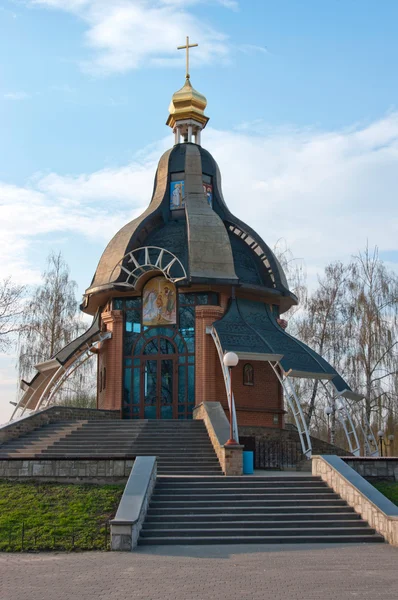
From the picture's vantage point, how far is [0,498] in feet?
41.2

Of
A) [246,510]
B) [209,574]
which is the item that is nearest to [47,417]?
[246,510]

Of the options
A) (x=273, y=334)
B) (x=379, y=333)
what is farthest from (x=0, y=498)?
(x=379, y=333)

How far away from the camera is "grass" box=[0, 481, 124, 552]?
10641 mm

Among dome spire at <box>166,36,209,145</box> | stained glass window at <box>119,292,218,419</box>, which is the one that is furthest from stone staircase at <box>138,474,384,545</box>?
dome spire at <box>166,36,209,145</box>

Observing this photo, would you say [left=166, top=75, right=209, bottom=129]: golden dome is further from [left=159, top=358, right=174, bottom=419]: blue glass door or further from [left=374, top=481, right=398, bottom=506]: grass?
[left=374, top=481, right=398, bottom=506]: grass

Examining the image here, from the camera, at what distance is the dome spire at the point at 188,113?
27547 millimetres

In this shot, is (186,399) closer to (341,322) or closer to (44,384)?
Result: (44,384)

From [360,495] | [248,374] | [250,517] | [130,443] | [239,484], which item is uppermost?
[248,374]

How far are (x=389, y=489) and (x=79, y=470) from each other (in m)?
6.04

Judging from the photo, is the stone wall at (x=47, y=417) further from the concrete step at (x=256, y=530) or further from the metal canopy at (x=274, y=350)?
the concrete step at (x=256, y=530)

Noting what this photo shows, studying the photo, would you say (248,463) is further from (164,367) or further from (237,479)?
(164,367)

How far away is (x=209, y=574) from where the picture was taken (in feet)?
28.3

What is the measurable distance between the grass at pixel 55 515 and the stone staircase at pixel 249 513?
2.49 feet

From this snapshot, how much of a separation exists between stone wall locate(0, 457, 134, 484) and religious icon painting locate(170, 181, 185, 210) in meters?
13.7
